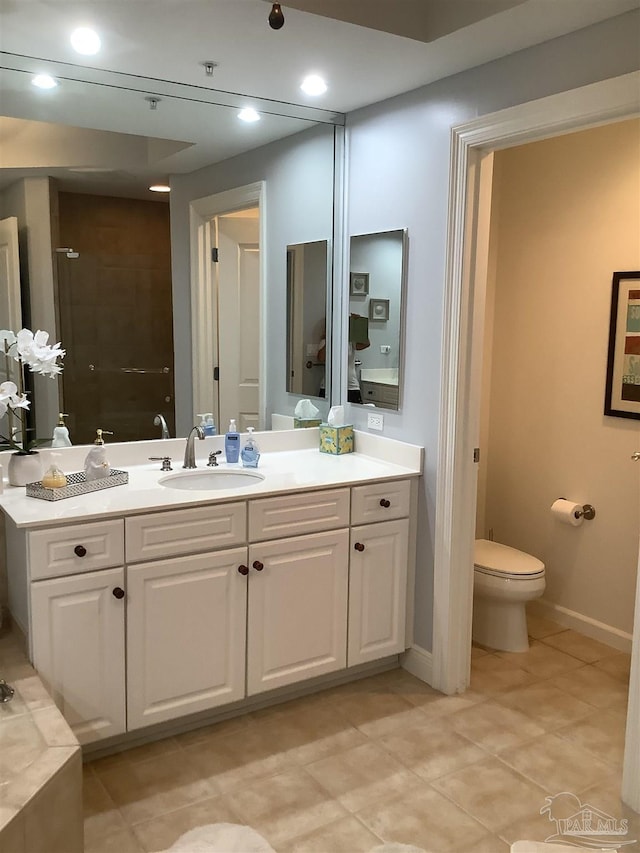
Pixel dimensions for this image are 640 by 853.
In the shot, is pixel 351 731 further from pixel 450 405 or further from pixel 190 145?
pixel 190 145

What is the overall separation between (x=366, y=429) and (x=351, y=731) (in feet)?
4.05

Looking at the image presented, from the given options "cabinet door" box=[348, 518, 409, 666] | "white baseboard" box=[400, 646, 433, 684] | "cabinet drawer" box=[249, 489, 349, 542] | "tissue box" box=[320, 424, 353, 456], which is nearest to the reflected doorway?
"tissue box" box=[320, 424, 353, 456]

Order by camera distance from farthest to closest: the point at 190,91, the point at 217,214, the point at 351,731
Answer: the point at 217,214 < the point at 190,91 < the point at 351,731

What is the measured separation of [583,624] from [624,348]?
4.22ft

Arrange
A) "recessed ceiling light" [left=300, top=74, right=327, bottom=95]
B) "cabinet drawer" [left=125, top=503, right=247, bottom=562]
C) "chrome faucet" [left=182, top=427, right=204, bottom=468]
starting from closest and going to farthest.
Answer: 1. "cabinet drawer" [left=125, top=503, right=247, bottom=562]
2. "recessed ceiling light" [left=300, top=74, right=327, bottom=95]
3. "chrome faucet" [left=182, top=427, right=204, bottom=468]

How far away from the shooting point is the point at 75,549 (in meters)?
2.30

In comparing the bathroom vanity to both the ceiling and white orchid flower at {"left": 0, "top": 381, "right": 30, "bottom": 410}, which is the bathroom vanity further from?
the ceiling

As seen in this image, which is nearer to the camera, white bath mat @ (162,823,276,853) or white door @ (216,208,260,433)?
white bath mat @ (162,823,276,853)

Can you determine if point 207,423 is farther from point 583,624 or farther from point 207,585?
point 583,624

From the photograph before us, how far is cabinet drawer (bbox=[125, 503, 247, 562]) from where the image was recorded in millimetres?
2408

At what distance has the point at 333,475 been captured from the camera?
Result: 290 centimetres

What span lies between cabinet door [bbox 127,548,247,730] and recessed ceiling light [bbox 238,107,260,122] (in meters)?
1.76

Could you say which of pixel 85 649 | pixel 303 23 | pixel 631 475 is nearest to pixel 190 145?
pixel 303 23

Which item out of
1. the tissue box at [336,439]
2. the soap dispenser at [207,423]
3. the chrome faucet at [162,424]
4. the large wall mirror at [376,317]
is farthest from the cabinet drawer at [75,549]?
the large wall mirror at [376,317]
